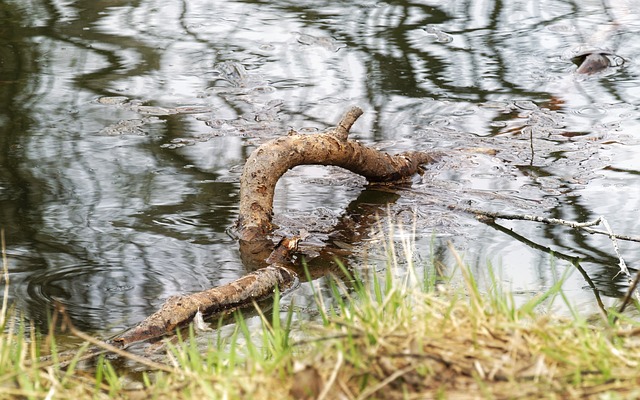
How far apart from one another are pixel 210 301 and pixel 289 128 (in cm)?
233

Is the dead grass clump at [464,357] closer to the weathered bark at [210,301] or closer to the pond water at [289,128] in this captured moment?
the pond water at [289,128]

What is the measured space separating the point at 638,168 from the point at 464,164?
0.91 meters

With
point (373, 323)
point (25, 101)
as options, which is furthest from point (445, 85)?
point (373, 323)

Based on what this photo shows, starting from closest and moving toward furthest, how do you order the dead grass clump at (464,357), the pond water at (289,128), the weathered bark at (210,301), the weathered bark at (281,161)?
the dead grass clump at (464,357) < the weathered bark at (210,301) < the pond water at (289,128) < the weathered bark at (281,161)

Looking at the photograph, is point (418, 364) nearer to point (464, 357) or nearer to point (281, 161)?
point (464, 357)

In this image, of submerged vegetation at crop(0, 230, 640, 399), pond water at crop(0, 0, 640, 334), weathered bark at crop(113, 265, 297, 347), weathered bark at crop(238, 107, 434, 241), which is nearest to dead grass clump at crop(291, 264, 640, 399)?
submerged vegetation at crop(0, 230, 640, 399)

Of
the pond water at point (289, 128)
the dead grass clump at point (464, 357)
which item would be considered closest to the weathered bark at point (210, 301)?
the pond water at point (289, 128)

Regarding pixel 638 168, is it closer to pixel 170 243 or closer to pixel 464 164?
pixel 464 164

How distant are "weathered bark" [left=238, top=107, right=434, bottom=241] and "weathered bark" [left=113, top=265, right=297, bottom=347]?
1.64 ft

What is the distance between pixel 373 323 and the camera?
7.11 feet

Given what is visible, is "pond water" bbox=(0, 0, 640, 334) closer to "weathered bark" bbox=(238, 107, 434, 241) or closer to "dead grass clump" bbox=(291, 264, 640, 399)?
"weathered bark" bbox=(238, 107, 434, 241)

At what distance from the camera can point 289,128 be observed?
18.8 feet

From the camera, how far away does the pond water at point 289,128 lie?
4.15 meters

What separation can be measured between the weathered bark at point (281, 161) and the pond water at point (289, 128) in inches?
5.9
